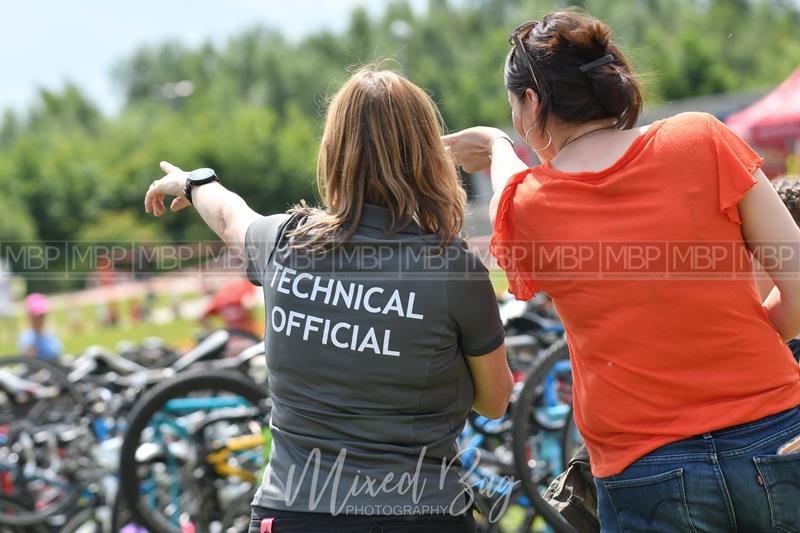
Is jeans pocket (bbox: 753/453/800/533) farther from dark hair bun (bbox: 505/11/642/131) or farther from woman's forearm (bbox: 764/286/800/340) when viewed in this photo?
dark hair bun (bbox: 505/11/642/131)

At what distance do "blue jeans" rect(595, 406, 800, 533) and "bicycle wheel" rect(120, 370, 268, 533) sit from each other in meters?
2.39

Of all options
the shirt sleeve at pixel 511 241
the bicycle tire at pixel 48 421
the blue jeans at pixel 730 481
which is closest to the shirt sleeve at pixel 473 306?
the shirt sleeve at pixel 511 241

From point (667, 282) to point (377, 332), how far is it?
569mm

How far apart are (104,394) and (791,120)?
7.66 m

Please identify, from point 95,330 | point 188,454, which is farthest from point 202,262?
point 188,454

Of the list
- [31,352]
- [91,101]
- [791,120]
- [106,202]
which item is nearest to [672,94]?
[106,202]

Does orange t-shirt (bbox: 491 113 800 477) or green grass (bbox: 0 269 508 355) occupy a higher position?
orange t-shirt (bbox: 491 113 800 477)

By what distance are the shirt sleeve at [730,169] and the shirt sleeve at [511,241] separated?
0.35 meters

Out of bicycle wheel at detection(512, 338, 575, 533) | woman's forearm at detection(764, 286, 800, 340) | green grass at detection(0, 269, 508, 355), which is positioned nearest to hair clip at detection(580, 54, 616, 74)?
woman's forearm at detection(764, 286, 800, 340)

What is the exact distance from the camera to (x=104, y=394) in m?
5.07

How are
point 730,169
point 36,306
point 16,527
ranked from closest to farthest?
1. point 730,169
2. point 16,527
3. point 36,306

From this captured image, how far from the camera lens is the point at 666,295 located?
5.46 feet

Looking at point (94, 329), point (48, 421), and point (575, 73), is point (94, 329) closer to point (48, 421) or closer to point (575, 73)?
point (48, 421)

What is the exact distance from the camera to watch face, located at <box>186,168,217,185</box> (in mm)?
2279
